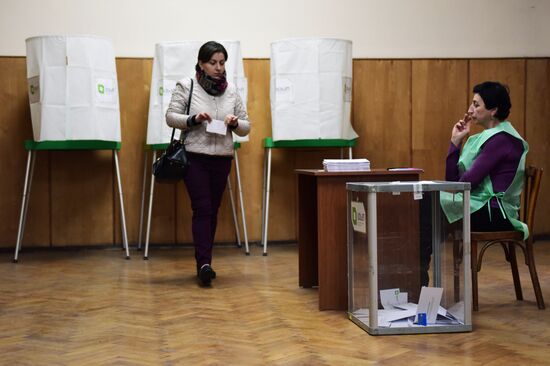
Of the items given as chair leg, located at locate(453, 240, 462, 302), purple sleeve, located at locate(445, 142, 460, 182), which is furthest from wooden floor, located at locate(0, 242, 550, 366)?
purple sleeve, located at locate(445, 142, 460, 182)

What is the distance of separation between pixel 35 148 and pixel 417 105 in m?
2.97

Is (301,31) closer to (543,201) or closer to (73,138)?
(73,138)

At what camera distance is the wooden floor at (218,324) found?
257 centimetres

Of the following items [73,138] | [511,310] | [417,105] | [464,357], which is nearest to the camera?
[464,357]

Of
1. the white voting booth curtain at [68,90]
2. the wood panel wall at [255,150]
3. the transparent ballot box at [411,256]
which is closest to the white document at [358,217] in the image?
the transparent ballot box at [411,256]

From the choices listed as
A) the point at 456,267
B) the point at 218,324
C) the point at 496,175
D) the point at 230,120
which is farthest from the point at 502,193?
the point at 230,120

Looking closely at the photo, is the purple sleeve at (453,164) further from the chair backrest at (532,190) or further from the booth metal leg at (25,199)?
the booth metal leg at (25,199)

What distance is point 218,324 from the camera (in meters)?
3.09

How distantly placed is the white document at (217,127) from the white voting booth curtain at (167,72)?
1301 millimetres

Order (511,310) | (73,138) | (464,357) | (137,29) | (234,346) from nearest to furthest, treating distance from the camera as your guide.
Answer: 1. (464,357)
2. (234,346)
3. (511,310)
4. (73,138)
5. (137,29)

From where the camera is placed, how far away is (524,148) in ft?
11.1

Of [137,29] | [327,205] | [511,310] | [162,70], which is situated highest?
[137,29]

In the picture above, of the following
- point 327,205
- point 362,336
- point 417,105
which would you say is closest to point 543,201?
point 417,105

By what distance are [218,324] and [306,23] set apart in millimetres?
3469
